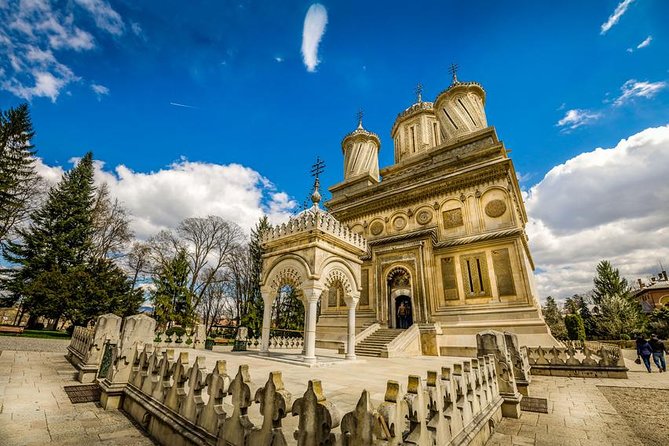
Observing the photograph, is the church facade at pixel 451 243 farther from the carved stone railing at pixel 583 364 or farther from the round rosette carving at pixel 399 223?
the carved stone railing at pixel 583 364

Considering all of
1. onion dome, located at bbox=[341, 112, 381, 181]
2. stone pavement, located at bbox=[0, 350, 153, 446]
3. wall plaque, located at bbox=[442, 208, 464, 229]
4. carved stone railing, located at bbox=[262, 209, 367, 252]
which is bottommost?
stone pavement, located at bbox=[0, 350, 153, 446]

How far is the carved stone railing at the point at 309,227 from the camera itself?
977cm

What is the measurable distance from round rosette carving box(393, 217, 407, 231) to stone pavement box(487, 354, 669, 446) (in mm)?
13395

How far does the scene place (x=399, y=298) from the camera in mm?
19906

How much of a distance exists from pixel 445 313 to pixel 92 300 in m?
24.0

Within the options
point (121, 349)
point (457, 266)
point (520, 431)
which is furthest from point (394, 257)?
point (121, 349)

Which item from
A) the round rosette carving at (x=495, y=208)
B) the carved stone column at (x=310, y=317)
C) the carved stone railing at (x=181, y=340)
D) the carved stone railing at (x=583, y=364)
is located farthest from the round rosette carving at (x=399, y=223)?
the carved stone railing at (x=181, y=340)

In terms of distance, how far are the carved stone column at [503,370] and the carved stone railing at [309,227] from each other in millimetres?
5673

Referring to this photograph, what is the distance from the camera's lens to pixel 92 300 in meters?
20.1

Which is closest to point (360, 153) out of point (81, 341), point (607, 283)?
point (81, 341)

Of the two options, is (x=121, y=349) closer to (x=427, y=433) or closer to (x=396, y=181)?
(x=427, y=433)

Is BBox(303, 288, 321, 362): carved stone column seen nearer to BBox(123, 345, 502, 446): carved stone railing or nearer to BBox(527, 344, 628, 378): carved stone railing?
BBox(123, 345, 502, 446): carved stone railing

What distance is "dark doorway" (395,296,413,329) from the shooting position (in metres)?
19.2

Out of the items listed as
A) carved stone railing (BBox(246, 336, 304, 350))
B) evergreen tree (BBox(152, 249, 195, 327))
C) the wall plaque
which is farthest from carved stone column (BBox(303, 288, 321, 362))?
evergreen tree (BBox(152, 249, 195, 327))
